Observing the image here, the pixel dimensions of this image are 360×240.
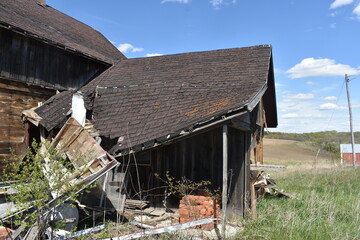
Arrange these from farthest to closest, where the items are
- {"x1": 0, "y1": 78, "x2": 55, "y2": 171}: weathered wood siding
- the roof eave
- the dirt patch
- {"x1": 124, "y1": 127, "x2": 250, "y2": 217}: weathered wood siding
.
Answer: the dirt patch → {"x1": 0, "y1": 78, "x2": 55, "y2": 171}: weathered wood siding → the roof eave → {"x1": 124, "y1": 127, "x2": 250, "y2": 217}: weathered wood siding

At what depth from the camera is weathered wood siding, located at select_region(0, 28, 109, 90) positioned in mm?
9398

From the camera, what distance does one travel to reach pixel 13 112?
379 inches

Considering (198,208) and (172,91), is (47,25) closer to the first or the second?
(172,91)

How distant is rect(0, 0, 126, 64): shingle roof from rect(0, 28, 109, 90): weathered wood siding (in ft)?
1.22

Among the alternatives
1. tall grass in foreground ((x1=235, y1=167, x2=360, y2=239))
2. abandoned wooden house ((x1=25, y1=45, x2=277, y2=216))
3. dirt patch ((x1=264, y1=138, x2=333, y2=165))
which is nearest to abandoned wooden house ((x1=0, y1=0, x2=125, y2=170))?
abandoned wooden house ((x1=25, y1=45, x2=277, y2=216))

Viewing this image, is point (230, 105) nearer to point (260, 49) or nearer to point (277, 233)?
point (277, 233)

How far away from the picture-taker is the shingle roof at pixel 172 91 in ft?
23.5

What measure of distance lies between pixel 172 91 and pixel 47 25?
657cm

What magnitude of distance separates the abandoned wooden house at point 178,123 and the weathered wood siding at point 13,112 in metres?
0.60

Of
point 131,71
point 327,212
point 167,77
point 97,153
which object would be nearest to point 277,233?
point 327,212

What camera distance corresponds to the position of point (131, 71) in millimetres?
12398

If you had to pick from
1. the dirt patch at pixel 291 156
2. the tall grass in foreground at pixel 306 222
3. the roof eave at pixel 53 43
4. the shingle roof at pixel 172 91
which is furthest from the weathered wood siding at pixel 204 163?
the dirt patch at pixel 291 156

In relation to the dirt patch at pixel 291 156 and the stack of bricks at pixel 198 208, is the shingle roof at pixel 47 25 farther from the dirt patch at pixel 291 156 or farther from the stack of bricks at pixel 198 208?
the dirt patch at pixel 291 156

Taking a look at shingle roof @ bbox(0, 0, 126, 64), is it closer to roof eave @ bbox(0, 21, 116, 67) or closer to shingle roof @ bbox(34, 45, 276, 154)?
roof eave @ bbox(0, 21, 116, 67)
